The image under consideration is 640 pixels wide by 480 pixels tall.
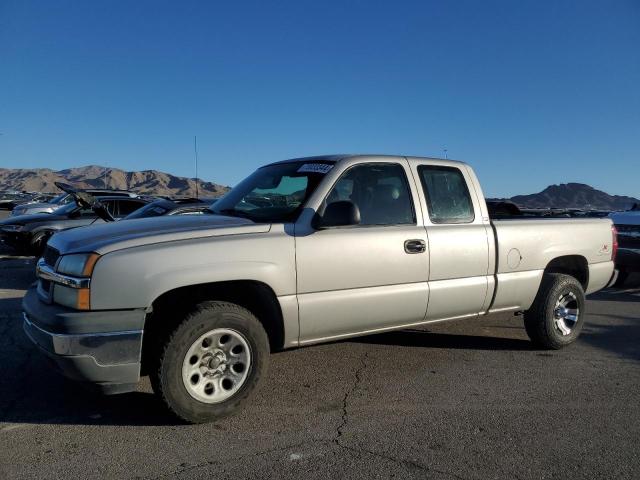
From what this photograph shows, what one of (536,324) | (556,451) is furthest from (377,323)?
(536,324)

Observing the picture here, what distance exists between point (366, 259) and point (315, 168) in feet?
3.04

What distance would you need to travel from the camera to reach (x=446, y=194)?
17.2 ft

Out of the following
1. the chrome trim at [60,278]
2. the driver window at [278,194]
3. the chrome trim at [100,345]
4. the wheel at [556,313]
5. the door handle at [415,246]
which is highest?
the driver window at [278,194]

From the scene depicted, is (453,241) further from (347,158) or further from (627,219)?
(627,219)

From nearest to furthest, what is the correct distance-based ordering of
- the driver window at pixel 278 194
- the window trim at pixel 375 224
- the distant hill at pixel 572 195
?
the window trim at pixel 375 224, the driver window at pixel 278 194, the distant hill at pixel 572 195

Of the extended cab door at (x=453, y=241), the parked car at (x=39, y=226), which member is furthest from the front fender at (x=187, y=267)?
the parked car at (x=39, y=226)

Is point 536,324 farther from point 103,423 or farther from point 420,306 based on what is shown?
point 103,423

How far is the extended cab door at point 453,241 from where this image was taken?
487 centimetres

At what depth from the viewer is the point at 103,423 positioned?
3.86m

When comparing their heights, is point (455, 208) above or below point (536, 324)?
above

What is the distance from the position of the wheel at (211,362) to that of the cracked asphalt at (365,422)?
6.1 inches

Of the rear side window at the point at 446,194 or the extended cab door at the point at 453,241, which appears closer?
the extended cab door at the point at 453,241

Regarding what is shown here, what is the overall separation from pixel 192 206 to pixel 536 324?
222 inches

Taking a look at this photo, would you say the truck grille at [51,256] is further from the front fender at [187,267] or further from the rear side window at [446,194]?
the rear side window at [446,194]
